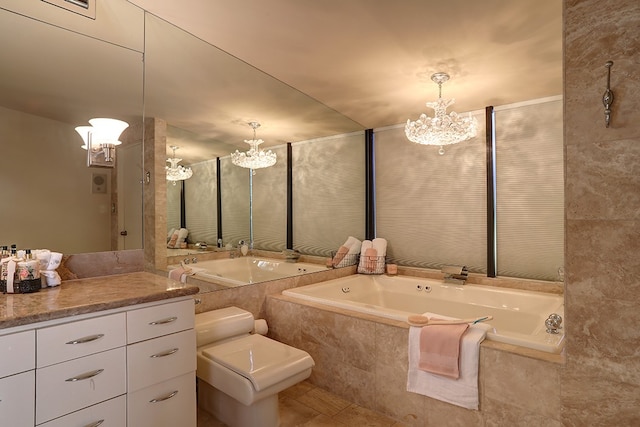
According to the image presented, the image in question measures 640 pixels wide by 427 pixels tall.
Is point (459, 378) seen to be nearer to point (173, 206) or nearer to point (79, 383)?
point (79, 383)

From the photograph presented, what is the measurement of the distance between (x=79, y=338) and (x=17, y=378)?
21 centimetres

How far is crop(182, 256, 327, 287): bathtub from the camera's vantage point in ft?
8.60

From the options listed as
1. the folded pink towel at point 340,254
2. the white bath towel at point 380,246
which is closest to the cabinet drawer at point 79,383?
the folded pink towel at point 340,254

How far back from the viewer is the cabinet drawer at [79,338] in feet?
4.19

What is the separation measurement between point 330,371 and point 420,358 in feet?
2.45

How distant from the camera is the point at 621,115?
149 cm

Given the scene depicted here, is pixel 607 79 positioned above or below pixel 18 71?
below

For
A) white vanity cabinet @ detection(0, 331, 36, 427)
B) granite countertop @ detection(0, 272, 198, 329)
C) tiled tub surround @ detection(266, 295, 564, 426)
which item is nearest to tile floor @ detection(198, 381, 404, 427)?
tiled tub surround @ detection(266, 295, 564, 426)

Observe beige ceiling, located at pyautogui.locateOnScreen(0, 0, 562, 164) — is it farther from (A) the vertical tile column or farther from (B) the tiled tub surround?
(B) the tiled tub surround

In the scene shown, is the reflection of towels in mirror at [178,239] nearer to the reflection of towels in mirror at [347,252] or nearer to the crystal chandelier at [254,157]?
the crystal chandelier at [254,157]

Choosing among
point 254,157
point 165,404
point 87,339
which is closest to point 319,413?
point 165,404

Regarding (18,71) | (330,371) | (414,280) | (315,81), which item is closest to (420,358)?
(330,371)

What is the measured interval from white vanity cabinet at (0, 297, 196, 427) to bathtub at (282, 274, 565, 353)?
4.22 feet

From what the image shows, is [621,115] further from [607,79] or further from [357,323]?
[357,323]
